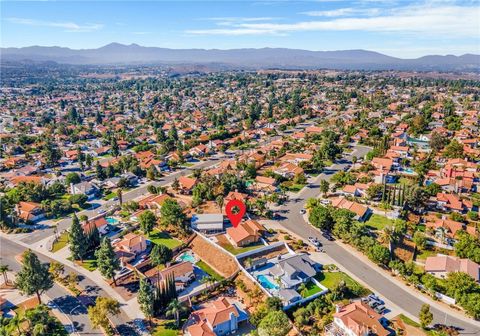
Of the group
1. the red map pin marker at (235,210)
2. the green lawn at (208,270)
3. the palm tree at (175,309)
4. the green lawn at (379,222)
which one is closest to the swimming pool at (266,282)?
the green lawn at (208,270)

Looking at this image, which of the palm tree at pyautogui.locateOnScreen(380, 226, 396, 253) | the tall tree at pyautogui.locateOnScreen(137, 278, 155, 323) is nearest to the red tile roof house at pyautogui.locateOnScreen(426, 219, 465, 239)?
the palm tree at pyautogui.locateOnScreen(380, 226, 396, 253)

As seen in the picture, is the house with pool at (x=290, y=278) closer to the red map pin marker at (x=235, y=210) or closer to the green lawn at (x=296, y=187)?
the red map pin marker at (x=235, y=210)

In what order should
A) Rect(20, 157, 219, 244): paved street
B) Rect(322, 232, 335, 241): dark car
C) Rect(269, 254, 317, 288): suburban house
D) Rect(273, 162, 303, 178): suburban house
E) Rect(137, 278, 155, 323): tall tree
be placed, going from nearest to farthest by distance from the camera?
Rect(137, 278, 155, 323): tall tree
Rect(269, 254, 317, 288): suburban house
Rect(322, 232, 335, 241): dark car
Rect(20, 157, 219, 244): paved street
Rect(273, 162, 303, 178): suburban house

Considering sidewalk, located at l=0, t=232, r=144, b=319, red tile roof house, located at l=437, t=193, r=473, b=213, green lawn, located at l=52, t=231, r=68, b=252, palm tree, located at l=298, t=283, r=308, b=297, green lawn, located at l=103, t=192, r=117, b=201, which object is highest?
red tile roof house, located at l=437, t=193, r=473, b=213

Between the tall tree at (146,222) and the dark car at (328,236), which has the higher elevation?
the tall tree at (146,222)

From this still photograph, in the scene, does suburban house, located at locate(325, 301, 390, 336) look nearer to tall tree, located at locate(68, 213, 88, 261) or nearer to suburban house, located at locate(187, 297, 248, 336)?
suburban house, located at locate(187, 297, 248, 336)

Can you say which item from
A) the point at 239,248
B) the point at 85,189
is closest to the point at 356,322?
the point at 239,248
